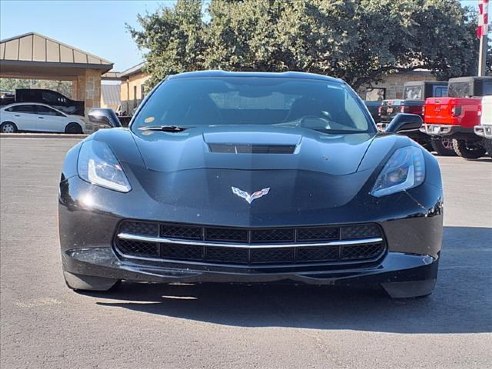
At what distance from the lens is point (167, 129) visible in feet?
14.7

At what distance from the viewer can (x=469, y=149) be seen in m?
17.6

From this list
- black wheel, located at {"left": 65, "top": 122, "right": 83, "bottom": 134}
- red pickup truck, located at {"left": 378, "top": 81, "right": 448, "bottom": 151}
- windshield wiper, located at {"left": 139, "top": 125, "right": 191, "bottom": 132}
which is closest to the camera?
windshield wiper, located at {"left": 139, "top": 125, "right": 191, "bottom": 132}

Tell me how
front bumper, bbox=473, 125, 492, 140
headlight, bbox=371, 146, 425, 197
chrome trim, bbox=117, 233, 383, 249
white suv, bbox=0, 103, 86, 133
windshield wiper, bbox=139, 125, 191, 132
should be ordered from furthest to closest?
white suv, bbox=0, 103, 86, 133, front bumper, bbox=473, 125, 492, 140, windshield wiper, bbox=139, 125, 191, 132, headlight, bbox=371, 146, 425, 197, chrome trim, bbox=117, 233, 383, 249

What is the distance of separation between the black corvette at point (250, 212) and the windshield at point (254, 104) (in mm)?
673

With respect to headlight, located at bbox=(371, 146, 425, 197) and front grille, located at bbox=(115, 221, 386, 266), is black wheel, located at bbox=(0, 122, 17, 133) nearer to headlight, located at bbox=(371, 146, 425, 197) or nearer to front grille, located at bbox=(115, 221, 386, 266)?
front grille, located at bbox=(115, 221, 386, 266)

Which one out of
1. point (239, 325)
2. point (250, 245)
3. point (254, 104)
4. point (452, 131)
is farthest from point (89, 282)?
point (452, 131)

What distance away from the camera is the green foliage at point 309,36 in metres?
25.7

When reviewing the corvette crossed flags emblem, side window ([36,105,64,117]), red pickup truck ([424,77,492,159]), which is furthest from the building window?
the corvette crossed flags emblem

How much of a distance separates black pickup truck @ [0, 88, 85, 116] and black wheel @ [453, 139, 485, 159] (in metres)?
17.3

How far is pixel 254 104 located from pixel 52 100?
87.1 feet

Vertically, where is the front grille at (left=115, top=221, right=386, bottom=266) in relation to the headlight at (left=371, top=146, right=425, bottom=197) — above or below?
below

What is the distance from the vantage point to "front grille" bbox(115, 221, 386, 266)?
3.49 m

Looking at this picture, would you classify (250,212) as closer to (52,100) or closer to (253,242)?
(253,242)

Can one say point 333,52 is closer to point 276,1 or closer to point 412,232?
point 276,1
